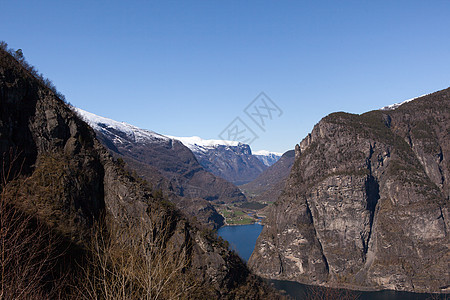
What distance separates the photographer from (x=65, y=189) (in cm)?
3139

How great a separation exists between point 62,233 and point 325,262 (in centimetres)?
15243

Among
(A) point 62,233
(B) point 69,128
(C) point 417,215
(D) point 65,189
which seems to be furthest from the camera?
(C) point 417,215

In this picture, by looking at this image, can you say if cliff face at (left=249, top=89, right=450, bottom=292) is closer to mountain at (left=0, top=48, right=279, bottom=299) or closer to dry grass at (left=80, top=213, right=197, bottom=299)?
mountain at (left=0, top=48, right=279, bottom=299)

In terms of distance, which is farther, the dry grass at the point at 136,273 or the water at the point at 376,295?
the water at the point at 376,295

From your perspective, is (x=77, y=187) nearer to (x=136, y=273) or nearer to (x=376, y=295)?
(x=136, y=273)

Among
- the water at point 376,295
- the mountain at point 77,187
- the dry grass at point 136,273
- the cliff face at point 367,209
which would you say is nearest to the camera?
the dry grass at point 136,273

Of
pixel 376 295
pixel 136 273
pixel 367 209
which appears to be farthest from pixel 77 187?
pixel 367 209

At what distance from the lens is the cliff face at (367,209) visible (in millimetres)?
139125

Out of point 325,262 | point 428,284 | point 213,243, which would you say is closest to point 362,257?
point 325,262

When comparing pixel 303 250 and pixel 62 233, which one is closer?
pixel 62 233

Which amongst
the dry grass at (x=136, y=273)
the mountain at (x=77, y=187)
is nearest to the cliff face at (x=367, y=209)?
the mountain at (x=77, y=187)

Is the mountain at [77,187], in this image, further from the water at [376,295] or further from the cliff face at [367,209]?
the cliff face at [367,209]

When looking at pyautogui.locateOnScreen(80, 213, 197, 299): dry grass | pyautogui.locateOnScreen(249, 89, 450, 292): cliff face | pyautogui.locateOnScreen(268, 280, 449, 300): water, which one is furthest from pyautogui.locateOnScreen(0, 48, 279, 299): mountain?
pyautogui.locateOnScreen(249, 89, 450, 292): cliff face

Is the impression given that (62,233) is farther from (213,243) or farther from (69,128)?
(213,243)
